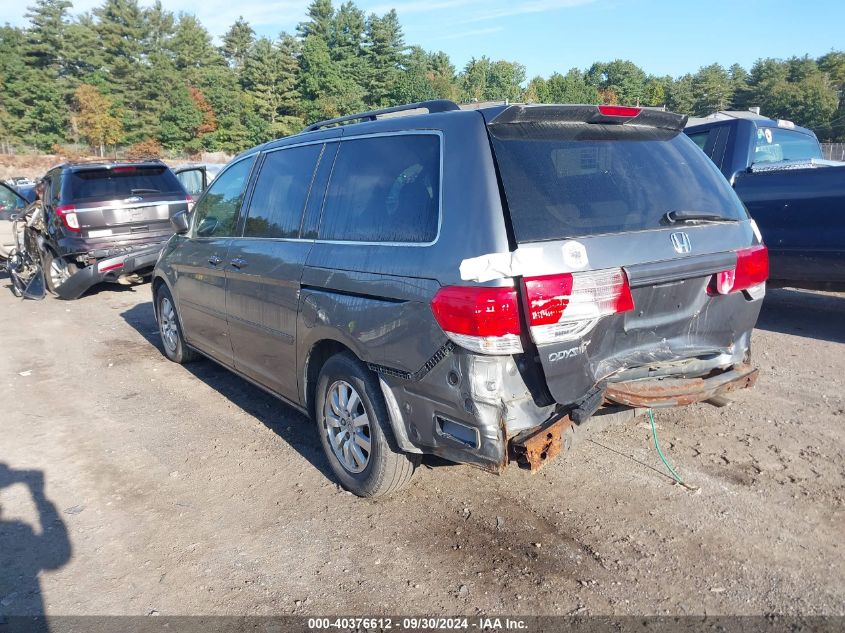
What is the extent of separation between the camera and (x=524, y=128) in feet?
9.75

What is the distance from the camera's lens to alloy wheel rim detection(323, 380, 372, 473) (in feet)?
11.3

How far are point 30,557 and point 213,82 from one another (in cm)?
7427

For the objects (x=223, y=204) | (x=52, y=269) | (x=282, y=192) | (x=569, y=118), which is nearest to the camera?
(x=569, y=118)

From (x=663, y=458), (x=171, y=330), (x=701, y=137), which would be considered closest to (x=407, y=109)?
(x=663, y=458)

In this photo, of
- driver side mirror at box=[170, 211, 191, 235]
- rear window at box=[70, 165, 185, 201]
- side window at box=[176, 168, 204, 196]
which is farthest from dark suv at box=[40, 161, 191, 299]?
side window at box=[176, 168, 204, 196]

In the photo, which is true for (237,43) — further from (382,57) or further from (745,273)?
(745,273)

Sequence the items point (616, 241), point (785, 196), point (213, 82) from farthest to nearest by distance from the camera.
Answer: point (213, 82) < point (785, 196) < point (616, 241)

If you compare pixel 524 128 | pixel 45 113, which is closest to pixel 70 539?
pixel 524 128

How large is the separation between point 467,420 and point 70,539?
2266 millimetres

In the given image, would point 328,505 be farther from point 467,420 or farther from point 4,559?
point 4,559

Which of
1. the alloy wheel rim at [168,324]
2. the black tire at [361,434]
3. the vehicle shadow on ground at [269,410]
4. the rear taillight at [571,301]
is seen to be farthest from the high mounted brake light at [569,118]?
the alloy wheel rim at [168,324]

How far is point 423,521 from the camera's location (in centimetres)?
335

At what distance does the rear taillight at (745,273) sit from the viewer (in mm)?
3273

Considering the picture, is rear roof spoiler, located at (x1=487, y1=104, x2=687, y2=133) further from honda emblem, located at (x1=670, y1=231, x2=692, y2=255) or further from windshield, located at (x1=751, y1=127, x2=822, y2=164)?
windshield, located at (x1=751, y1=127, x2=822, y2=164)
